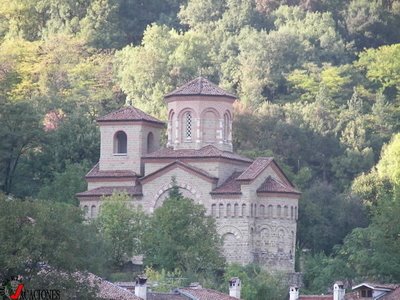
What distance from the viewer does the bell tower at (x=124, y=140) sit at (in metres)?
108

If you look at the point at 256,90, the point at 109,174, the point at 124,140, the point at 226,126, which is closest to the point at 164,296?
the point at 109,174

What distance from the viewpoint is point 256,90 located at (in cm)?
13162

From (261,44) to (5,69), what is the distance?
14.7m

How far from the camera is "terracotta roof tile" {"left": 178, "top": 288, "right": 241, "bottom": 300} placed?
282ft

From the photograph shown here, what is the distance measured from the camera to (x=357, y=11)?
144 m

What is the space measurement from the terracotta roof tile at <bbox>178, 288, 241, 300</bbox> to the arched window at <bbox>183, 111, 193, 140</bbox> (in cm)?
2044

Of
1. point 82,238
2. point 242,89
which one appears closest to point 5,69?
point 242,89

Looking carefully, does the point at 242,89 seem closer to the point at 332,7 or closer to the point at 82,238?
the point at 332,7

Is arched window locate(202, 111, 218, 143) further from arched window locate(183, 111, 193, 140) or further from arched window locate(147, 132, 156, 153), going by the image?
arched window locate(147, 132, 156, 153)

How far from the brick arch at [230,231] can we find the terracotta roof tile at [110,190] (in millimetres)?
4554

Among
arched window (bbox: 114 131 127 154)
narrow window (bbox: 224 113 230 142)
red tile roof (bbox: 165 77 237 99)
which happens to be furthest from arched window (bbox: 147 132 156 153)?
narrow window (bbox: 224 113 230 142)

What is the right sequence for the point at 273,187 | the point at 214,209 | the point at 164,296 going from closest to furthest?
the point at 164,296
the point at 214,209
the point at 273,187

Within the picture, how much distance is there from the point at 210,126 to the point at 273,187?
5056 mm

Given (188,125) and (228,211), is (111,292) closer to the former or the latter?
(228,211)
